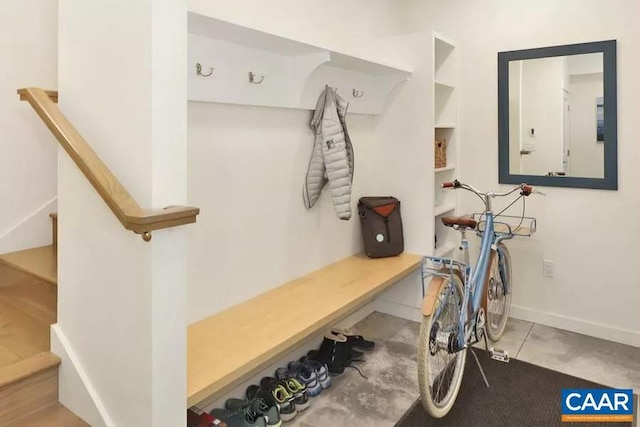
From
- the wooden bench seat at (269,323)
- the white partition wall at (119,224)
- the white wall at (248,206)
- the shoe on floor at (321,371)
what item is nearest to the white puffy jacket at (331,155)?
the white wall at (248,206)

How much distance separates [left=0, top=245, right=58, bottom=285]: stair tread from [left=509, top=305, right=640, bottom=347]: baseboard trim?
9.86 feet

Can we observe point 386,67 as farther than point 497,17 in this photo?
No

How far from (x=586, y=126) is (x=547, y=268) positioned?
100 centimetres

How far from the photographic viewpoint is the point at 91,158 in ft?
4.78

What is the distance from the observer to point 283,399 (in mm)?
2250

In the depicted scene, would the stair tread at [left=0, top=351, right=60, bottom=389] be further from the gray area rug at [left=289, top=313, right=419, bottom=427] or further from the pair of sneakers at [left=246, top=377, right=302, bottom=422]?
the gray area rug at [left=289, top=313, right=419, bottom=427]

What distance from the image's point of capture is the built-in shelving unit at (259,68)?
6.58 feet

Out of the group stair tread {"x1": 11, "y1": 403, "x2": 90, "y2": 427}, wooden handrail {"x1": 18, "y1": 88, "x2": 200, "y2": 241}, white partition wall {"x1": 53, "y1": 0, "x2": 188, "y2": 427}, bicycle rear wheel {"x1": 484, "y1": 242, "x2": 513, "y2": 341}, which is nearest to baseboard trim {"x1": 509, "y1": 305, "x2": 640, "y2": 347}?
bicycle rear wheel {"x1": 484, "y1": 242, "x2": 513, "y2": 341}

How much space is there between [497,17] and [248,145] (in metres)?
2.16

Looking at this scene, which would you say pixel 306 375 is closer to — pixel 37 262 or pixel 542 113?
pixel 37 262

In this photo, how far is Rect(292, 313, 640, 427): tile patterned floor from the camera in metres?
2.29

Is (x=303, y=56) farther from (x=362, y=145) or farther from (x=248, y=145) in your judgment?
(x=362, y=145)

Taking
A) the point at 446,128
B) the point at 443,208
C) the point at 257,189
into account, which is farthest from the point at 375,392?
the point at 446,128

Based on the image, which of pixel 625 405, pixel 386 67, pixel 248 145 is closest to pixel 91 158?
pixel 248 145
